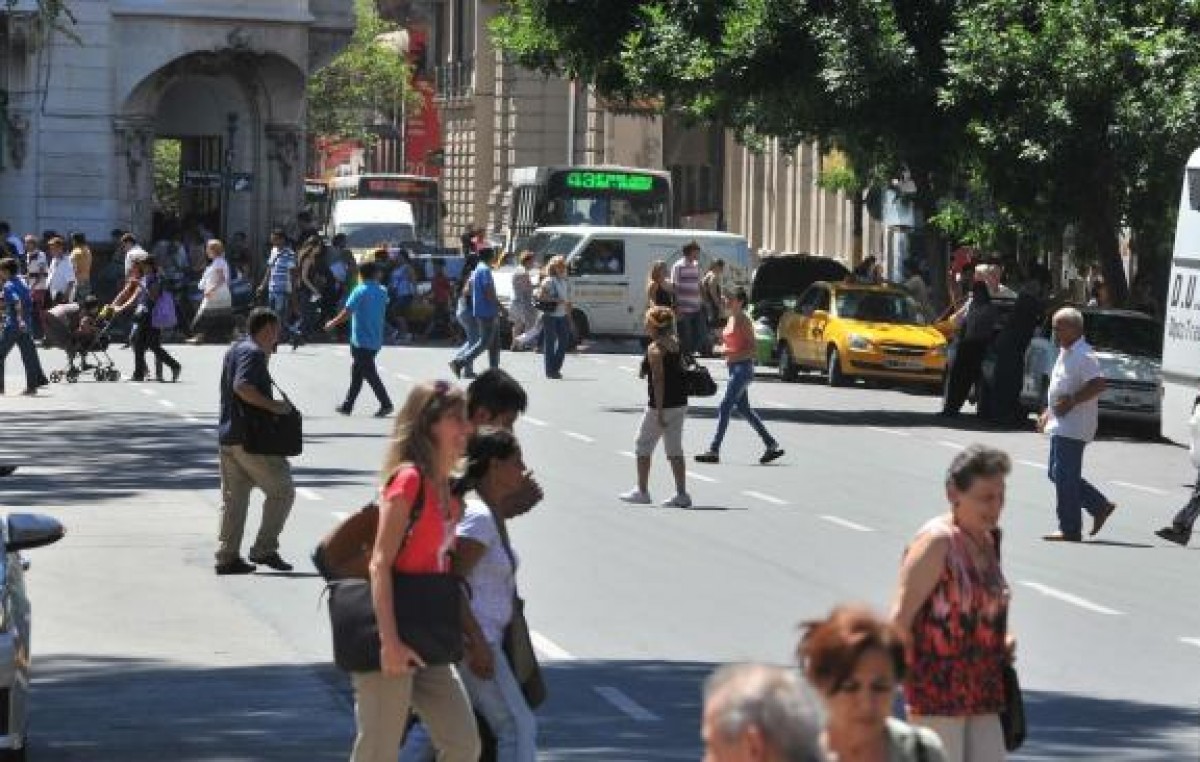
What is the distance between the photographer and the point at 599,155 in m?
79.8

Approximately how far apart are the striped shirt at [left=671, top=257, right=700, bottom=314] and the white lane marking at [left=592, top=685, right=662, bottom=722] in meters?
30.7

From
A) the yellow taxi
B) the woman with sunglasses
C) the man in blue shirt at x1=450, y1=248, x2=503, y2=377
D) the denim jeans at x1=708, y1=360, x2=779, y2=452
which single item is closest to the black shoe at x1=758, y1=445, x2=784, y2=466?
the denim jeans at x1=708, y1=360, x2=779, y2=452

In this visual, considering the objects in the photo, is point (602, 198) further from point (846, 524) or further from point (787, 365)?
point (846, 524)

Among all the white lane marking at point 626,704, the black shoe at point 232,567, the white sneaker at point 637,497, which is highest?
the white lane marking at point 626,704

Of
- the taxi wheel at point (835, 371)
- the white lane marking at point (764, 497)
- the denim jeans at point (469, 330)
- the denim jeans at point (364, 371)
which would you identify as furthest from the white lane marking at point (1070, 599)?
the taxi wheel at point (835, 371)

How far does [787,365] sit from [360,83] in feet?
193

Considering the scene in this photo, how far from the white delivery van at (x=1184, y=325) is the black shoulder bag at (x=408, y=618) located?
18655mm

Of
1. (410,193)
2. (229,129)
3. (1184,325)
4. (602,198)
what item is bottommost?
(1184,325)

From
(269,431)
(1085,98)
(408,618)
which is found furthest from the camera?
(1085,98)

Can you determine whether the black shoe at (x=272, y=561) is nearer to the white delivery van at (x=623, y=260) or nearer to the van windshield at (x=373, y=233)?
the white delivery van at (x=623, y=260)

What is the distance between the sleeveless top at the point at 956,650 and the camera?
8258 millimetres

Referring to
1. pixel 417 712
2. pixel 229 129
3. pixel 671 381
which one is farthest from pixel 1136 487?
pixel 229 129

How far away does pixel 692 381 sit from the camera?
22891mm

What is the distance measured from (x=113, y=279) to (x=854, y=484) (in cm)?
2737
